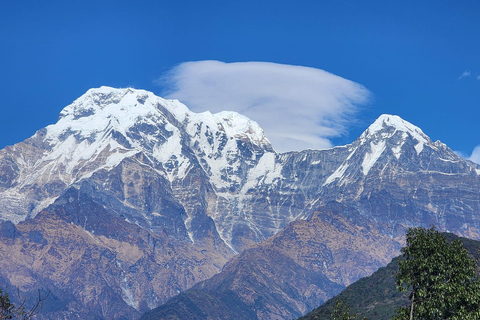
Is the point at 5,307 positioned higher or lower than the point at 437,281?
lower

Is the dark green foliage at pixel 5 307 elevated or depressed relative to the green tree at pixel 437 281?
depressed

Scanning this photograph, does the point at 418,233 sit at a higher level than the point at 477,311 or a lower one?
higher

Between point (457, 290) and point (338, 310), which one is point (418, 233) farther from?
point (338, 310)

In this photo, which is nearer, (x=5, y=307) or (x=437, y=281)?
(x=5, y=307)

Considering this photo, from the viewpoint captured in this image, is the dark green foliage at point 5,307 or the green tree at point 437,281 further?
the green tree at point 437,281

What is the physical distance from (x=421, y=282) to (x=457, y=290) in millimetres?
5246

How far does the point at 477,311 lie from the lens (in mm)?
94688

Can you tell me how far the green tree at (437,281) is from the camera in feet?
318

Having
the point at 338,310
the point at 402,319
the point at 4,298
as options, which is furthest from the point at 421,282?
the point at 4,298

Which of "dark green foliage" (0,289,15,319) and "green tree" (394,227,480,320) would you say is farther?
"green tree" (394,227,480,320)

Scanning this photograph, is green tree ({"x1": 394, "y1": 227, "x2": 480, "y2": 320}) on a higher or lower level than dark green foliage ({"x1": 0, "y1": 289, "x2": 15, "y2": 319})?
higher

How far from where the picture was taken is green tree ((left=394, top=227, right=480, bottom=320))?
9681 centimetres

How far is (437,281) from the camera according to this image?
9944cm

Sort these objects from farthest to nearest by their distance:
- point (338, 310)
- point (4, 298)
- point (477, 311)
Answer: point (338, 310) < point (477, 311) < point (4, 298)
